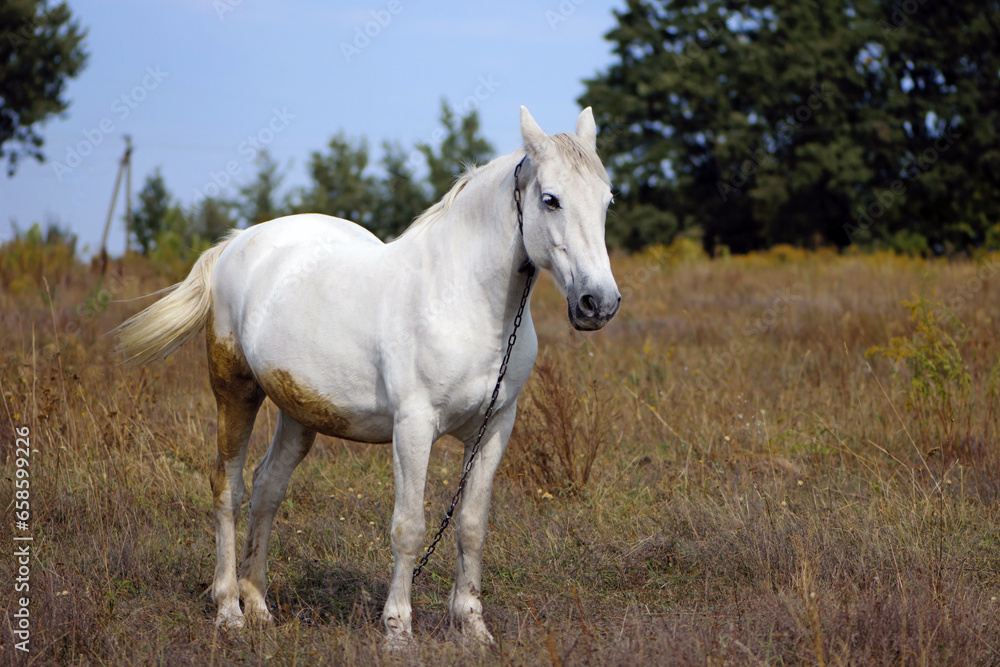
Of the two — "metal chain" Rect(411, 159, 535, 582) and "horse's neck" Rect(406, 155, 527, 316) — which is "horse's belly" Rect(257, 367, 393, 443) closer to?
"metal chain" Rect(411, 159, 535, 582)

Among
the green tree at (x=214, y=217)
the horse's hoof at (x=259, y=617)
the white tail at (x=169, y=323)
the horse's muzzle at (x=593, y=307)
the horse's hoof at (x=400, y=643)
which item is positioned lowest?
the horse's hoof at (x=259, y=617)

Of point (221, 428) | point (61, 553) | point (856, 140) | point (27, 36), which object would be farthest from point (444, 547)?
point (856, 140)

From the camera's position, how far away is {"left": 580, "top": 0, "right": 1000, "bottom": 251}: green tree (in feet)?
96.4

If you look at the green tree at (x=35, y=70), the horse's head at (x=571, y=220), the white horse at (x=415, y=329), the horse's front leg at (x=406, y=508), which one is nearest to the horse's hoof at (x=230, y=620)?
the white horse at (x=415, y=329)

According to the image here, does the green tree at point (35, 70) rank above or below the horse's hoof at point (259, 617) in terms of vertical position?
above

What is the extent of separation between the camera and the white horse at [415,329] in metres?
2.75

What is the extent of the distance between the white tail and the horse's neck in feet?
4.71

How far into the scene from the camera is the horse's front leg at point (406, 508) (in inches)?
116

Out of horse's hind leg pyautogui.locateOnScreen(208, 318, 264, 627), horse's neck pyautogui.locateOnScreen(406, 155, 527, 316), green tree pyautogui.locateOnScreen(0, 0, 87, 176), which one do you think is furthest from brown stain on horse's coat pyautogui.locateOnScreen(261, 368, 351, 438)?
green tree pyautogui.locateOnScreen(0, 0, 87, 176)

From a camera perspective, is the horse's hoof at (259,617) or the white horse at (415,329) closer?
the white horse at (415,329)

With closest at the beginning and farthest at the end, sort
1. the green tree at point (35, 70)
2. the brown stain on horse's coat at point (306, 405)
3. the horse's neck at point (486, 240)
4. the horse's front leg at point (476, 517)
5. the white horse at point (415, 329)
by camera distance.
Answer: the white horse at point (415, 329) → the horse's neck at point (486, 240) → the horse's front leg at point (476, 517) → the brown stain on horse's coat at point (306, 405) → the green tree at point (35, 70)

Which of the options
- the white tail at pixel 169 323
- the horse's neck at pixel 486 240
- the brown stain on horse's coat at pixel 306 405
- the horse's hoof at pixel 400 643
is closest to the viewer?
the horse's hoof at pixel 400 643

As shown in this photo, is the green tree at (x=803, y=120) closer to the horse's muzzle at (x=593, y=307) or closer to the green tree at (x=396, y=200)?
the green tree at (x=396, y=200)

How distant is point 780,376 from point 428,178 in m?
36.2
